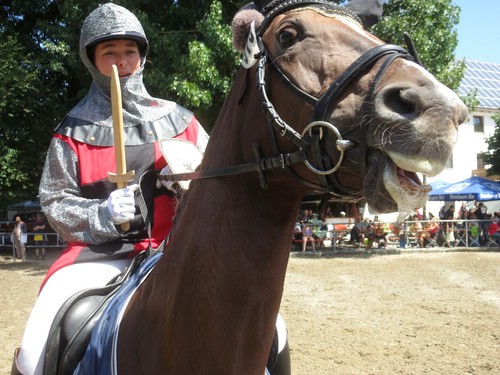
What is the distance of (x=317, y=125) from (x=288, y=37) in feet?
1.28

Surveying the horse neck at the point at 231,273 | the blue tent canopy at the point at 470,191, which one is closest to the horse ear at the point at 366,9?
the horse neck at the point at 231,273

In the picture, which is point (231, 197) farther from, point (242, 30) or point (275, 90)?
point (242, 30)

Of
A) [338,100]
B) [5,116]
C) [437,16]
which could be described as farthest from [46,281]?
[5,116]

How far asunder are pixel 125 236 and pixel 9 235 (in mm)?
20032

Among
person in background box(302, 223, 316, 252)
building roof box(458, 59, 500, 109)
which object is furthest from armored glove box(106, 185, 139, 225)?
building roof box(458, 59, 500, 109)

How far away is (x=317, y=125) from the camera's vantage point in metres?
1.64

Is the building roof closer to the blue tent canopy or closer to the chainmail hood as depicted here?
the blue tent canopy

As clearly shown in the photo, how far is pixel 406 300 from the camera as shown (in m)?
9.59

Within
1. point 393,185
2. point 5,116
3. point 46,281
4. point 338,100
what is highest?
point 5,116

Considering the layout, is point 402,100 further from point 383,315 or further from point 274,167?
point 383,315

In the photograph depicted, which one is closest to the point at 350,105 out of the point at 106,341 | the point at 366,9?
the point at 366,9

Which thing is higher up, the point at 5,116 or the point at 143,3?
the point at 143,3

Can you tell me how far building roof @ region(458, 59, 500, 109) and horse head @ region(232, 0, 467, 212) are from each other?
33857 mm

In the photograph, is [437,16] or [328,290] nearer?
[328,290]
